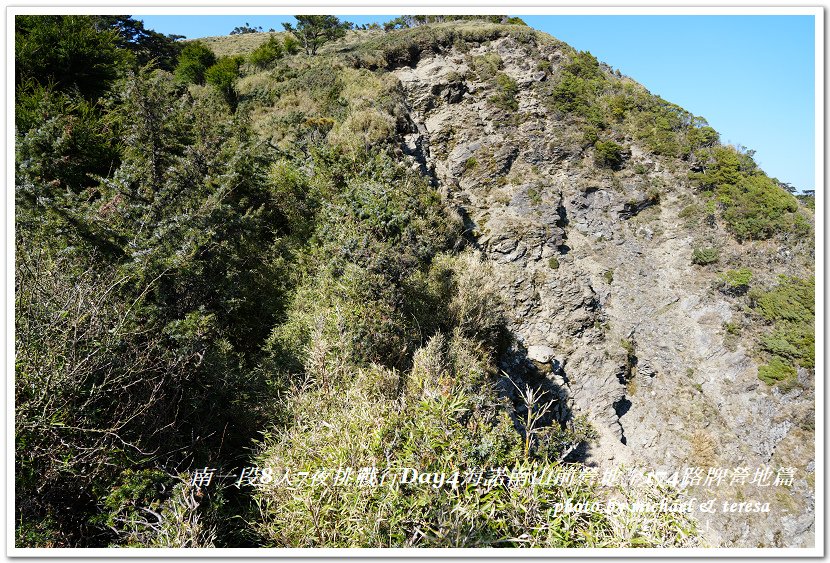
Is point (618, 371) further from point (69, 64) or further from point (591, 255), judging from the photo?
point (69, 64)

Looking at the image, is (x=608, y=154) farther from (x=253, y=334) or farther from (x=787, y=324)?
(x=253, y=334)

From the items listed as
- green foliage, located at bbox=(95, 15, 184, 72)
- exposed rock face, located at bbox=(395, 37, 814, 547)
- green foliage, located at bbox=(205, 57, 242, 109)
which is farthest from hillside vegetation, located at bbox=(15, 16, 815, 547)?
green foliage, located at bbox=(95, 15, 184, 72)

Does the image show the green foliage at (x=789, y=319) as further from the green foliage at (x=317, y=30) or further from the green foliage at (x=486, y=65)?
the green foliage at (x=317, y=30)

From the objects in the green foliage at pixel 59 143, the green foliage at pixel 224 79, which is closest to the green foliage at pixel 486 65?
the green foliage at pixel 224 79

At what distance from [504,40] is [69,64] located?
91.4 ft

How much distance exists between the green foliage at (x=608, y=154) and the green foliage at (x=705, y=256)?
7018 millimetres

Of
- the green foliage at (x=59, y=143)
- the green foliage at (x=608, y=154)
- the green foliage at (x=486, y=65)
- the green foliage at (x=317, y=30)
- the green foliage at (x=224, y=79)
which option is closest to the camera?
the green foliage at (x=59, y=143)

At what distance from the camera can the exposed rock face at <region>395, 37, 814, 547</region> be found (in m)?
15.7

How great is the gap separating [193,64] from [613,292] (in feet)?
86.1

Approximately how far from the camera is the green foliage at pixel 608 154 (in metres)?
24.2

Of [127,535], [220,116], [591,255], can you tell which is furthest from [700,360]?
[220,116]

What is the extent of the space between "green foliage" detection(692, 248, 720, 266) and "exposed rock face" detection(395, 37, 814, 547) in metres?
0.44

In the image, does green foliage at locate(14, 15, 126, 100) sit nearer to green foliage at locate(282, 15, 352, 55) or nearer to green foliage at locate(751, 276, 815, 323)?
green foliage at locate(282, 15, 352, 55)

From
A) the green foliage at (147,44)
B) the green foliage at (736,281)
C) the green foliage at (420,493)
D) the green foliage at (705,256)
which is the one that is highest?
the green foliage at (147,44)
